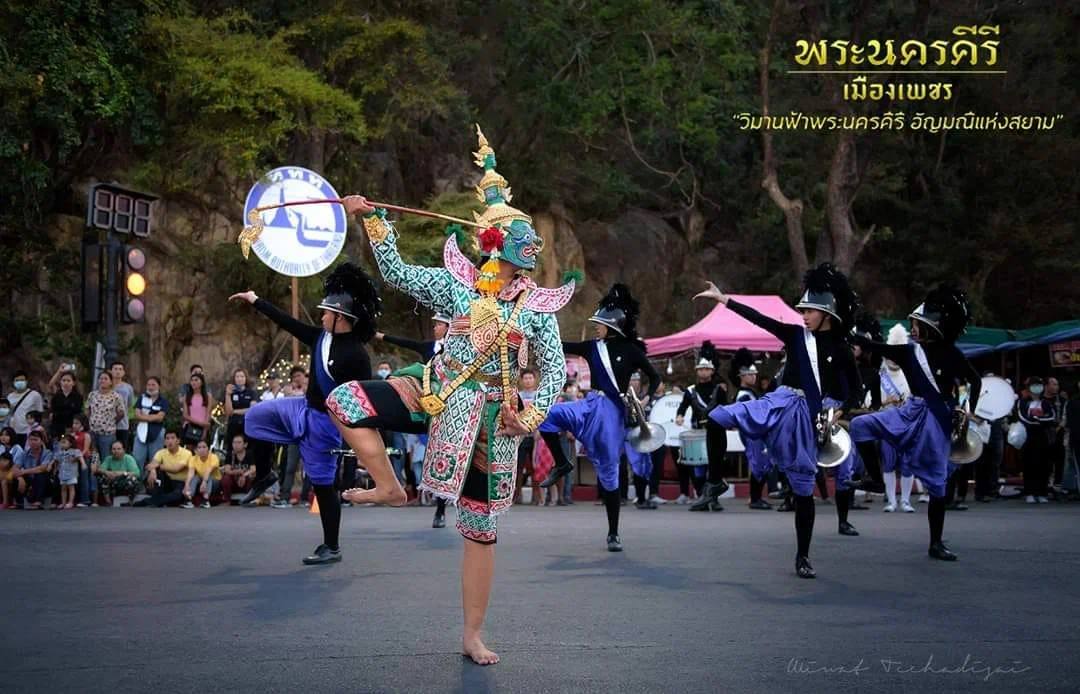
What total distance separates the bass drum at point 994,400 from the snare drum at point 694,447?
418 centimetres

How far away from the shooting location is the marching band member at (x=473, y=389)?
6.79 meters

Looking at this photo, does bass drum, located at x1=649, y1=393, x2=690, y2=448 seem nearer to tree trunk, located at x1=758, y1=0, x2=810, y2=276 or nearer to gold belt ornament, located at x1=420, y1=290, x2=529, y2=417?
gold belt ornament, located at x1=420, y1=290, x2=529, y2=417

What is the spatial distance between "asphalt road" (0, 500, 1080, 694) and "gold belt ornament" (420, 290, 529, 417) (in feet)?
4.10

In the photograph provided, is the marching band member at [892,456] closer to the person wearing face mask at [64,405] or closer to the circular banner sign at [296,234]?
the circular banner sign at [296,234]

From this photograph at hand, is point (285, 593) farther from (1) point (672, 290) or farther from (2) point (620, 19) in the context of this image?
(1) point (672, 290)

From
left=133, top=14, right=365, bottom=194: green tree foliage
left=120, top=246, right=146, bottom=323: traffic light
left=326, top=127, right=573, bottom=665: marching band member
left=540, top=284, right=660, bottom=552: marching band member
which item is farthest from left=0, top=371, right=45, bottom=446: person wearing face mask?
left=326, top=127, right=573, bottom=665: marching band member

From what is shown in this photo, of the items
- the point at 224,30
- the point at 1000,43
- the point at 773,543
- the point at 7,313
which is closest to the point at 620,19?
the point at 224,30

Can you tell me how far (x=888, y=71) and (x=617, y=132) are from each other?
752 cm

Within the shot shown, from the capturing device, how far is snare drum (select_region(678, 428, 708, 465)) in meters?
19.9

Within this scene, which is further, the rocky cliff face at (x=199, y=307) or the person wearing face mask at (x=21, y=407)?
the rocky cliff face at (x=199, y=307)

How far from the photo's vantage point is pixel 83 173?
29.0 meters

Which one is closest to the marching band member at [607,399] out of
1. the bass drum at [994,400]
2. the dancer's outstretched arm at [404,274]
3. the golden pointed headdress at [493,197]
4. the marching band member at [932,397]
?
the marching band member at [932,397]

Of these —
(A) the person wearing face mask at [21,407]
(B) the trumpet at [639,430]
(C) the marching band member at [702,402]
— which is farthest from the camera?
(A) the person wearing face mask at [21,407]

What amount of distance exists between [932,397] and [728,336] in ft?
42.2
